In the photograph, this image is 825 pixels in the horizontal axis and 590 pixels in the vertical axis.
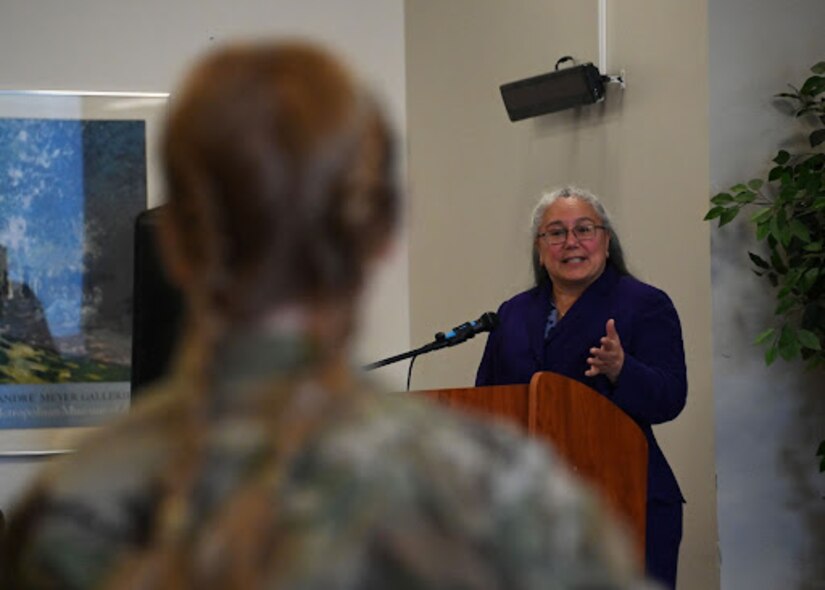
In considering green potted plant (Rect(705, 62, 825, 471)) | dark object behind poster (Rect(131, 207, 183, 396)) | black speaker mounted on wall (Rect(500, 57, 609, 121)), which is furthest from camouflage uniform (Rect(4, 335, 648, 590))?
black speaker mounted on wall (Rect(500, 57, 609, 121))

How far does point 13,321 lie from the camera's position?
4918 millimetres

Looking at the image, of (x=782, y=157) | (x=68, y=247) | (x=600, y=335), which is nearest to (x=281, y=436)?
(x=600, y=335)

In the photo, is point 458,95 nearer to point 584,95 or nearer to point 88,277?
point 584,95

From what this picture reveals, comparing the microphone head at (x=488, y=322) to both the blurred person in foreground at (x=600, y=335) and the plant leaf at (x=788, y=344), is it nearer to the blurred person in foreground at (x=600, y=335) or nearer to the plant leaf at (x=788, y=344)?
the blurred person in foreground at (x=600, y=335)

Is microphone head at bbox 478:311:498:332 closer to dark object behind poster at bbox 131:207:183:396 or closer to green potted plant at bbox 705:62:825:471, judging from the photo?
dark object behind poster at bbox 131:207:183:396

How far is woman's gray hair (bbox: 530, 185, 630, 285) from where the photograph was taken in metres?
3.07

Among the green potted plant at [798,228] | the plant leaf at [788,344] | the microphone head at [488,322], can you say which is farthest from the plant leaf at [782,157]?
the microphone head at [488,322]

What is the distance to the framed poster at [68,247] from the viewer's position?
4.91 meters

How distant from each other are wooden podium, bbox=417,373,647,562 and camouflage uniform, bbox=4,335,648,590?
64.8 inches

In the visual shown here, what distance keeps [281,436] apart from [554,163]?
3750 millimetres

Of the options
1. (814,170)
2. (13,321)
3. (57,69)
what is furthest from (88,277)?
(814,170)

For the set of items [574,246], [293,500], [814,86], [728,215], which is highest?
[814,86]

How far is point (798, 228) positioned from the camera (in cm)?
352

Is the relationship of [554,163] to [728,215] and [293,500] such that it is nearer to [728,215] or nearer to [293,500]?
[728,215]
